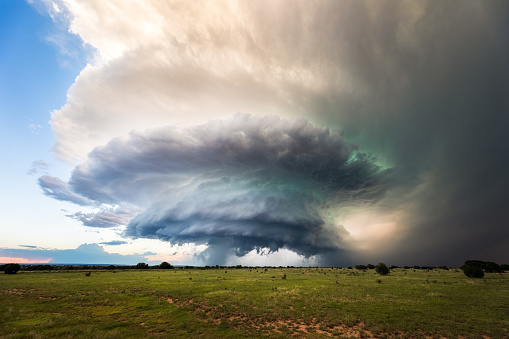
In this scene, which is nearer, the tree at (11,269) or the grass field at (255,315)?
the grass field at (255,315)

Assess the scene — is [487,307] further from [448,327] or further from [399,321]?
[399,321]

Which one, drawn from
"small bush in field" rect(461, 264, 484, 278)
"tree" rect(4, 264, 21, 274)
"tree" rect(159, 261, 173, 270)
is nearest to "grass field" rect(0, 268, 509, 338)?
"small bush in field" rect(461, 264, 484, 278)

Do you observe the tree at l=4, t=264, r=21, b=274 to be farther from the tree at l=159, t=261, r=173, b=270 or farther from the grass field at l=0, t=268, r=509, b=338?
the tree at l=159, t=261, r=173, b=270

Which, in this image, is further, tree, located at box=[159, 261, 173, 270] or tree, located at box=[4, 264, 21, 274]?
tree, located at box=[159, 261, 173, 270]

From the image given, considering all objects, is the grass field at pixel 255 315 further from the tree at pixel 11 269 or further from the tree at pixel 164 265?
the tree at pixel 164 265

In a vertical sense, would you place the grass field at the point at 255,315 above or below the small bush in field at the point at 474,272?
below

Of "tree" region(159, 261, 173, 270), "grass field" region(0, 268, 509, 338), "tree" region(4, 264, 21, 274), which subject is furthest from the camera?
"tree" region(159, 261, 173, 270)

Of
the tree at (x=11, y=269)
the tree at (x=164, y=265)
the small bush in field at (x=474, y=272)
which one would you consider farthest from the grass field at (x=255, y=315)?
the tree at (x=164, y=265)

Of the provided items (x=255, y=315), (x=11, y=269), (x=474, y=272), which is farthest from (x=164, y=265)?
(x=474, y=272)

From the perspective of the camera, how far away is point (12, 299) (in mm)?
32344

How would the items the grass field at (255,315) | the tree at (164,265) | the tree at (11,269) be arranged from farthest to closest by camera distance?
the tree at (164,265)
the tree at (11,269)
the grass field at (255,315)

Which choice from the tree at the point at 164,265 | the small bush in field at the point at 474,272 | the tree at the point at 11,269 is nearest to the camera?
the small bush in field at the point at 474,272

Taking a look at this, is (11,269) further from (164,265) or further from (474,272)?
(474,272)

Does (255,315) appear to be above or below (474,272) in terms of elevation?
below
